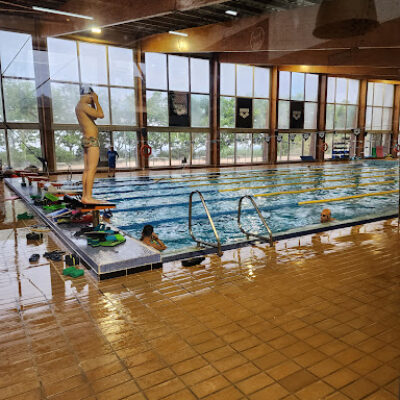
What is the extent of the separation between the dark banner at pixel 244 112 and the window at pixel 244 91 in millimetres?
133

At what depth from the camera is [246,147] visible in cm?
1992

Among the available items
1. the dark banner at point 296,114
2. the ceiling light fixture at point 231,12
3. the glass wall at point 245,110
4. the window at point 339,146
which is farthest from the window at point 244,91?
the ceiling light fixture at point 231,12

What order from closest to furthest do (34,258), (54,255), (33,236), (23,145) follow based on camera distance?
(34,258) → (54,255) → (33,236) → (23,145)

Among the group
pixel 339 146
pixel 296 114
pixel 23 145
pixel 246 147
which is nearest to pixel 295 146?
pixel 296 114

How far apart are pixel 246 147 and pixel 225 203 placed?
480 inches

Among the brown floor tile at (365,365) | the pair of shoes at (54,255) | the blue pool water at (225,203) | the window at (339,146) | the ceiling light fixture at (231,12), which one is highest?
the ceiling light fixture at (231,12)

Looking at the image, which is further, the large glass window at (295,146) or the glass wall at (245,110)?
the large glass window at (295,146)

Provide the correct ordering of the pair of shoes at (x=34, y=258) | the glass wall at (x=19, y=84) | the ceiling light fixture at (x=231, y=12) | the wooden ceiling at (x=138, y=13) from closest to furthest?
the pair of shoes at (x=34, y=258) < the wooden ceiling at (x=138, y=13) < the glass wall at (x=19, y=84) < the ceiling light fixture at (x=231, y=12)

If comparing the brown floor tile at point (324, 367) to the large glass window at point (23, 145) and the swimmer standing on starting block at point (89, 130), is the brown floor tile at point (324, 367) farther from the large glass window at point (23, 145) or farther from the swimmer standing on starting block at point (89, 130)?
the large glass window at point (23, 145)

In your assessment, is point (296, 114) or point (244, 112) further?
point (296, 114)

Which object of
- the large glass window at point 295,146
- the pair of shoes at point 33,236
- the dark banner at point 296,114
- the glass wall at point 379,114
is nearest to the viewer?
the pair of shoes at point 33,236

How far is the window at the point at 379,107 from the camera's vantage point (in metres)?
26.0

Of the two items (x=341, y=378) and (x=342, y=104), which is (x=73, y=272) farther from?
(x=342, y=104)

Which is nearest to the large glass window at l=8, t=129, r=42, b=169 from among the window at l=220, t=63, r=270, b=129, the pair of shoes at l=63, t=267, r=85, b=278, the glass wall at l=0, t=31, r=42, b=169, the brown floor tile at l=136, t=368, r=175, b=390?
the glass wall at l=0, t=31, r=42, b=169
